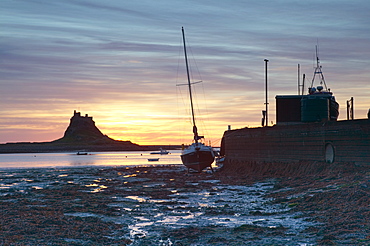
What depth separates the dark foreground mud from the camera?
577 inches

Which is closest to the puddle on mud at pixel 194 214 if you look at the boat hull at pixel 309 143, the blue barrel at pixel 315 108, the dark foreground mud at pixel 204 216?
the dark foreground mud at pixel 204 216

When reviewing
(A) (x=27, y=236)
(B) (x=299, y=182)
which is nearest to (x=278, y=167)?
(B) (x=299, y=182)

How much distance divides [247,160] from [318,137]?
52.3 ft

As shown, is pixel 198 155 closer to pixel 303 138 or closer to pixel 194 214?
pixel 303 138

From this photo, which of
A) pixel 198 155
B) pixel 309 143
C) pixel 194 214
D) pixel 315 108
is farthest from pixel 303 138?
pixel 198 155

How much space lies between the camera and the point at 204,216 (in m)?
19.7

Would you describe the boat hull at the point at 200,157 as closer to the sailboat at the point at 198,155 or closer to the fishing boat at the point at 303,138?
the sailboat at the point at 198,155

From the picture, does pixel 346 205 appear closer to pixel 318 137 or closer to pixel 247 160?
pixel 318 137

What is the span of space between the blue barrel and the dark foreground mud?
44.8ft

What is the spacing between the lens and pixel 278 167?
1471 inches

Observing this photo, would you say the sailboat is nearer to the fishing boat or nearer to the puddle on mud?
the fishing boat

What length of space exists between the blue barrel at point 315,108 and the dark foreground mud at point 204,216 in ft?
44.8

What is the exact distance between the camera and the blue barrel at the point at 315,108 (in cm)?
4075

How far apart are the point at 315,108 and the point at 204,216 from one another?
24180 mm
